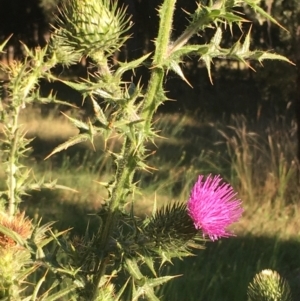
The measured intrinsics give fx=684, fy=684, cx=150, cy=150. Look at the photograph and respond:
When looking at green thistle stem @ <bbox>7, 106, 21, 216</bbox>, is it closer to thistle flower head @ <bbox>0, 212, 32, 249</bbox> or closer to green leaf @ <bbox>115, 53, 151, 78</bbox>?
thistle flower head @ <bbox>0, 212, 32, 249</bbox>

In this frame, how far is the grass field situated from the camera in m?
3.94

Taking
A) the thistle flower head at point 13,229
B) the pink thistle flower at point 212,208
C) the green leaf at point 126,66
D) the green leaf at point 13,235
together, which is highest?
the green leaf at point 126,66

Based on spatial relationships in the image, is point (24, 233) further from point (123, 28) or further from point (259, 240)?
point (259, 240)

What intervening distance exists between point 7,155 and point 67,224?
10.9 ft

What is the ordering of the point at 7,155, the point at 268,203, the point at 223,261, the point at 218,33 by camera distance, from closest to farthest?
the point at 218,33 < the point at 7,155 < the point at 223,261 < the point at 268,203

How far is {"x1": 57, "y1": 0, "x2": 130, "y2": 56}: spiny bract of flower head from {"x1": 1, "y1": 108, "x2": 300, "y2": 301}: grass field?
168cm

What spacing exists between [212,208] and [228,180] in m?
4.67

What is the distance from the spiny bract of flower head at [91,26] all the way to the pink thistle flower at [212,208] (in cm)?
31

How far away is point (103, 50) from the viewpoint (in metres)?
1.26

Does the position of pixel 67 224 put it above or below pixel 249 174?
below

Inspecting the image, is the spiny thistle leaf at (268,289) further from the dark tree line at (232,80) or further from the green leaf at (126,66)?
the dark tree line at (232,80)

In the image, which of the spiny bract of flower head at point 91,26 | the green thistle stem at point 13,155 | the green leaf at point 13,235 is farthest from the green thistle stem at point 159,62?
the green thistle stem at point 13,155

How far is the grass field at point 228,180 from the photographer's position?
394 cm

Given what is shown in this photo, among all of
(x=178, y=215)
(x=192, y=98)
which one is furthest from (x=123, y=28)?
(x=192, y=98)
